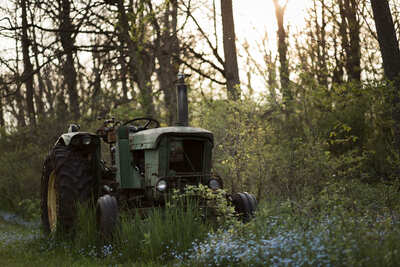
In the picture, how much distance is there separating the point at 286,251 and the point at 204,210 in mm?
2403

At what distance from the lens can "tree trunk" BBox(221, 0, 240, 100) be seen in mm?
11562

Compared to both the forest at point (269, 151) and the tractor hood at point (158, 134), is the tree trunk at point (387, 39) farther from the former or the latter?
the tractor hood at point (158, 134)

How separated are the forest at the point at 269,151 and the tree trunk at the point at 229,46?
0.08ft

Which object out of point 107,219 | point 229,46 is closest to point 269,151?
point 229,46

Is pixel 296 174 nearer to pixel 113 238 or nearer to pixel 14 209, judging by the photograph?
pixel 113 238

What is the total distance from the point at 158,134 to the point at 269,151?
463cm

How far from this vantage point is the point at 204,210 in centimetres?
642

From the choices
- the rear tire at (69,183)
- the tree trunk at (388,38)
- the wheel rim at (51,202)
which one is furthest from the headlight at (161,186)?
the tree trunk at (388,38)

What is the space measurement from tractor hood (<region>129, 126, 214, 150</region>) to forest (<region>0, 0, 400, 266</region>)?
0.96m

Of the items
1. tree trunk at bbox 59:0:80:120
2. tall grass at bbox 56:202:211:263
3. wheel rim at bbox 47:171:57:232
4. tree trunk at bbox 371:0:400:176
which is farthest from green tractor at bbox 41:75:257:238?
tree trunk at bbox 59:0:80:120

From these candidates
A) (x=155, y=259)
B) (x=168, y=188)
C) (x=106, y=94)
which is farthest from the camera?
(x=106, y=94)

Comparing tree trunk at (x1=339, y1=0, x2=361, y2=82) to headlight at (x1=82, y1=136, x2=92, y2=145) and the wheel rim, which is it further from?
the wheel rim

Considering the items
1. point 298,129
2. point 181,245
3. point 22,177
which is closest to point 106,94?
point 22,177

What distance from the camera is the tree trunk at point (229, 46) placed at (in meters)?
11.6
